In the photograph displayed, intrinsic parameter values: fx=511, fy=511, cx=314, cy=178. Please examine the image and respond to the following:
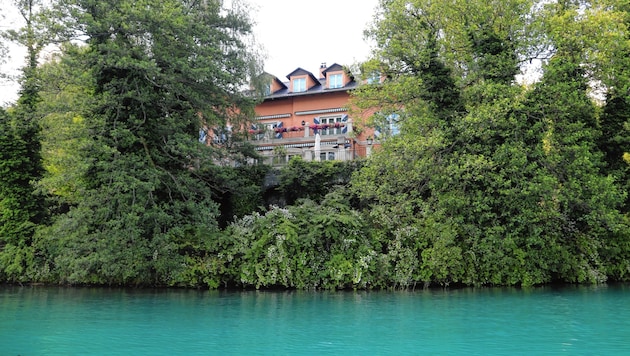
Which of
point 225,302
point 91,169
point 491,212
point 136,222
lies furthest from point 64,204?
point 491,212

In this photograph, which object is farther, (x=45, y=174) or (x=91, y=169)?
(x=45, y=174)

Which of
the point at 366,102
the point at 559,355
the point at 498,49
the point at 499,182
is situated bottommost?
the point at 559,355

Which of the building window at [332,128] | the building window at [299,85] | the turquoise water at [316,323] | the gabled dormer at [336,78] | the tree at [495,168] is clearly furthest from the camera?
the building window at [299,85]

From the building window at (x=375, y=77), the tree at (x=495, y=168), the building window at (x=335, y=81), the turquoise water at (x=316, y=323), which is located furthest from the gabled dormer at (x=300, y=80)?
the turquoise water at (x=316, y=323)

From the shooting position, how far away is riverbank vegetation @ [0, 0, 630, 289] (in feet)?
59.8

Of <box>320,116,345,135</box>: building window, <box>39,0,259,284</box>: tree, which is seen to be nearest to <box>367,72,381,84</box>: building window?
<box>39,0,259,284</box>: tree

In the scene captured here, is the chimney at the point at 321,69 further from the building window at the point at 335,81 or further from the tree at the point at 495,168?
the tree at the point at 495,168

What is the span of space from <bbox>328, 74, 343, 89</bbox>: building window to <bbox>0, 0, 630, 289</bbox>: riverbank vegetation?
15.7 meters

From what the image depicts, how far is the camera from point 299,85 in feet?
129

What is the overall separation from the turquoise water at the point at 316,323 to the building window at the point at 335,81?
2267 cm

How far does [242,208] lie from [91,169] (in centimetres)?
704

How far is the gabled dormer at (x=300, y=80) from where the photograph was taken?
128 ft

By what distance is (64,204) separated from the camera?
23312 millimetres

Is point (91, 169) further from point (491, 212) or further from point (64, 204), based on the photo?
point (491, 212)
